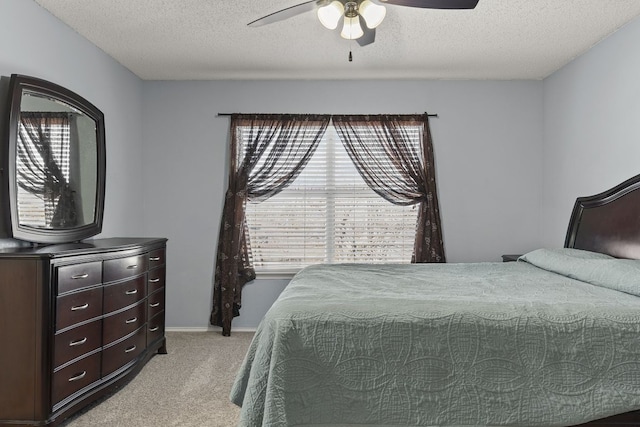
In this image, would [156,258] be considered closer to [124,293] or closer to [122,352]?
[124,293]

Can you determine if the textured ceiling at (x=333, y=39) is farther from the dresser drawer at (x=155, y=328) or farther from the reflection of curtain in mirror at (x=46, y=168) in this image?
the dresser drawer at (x=155, y=328)

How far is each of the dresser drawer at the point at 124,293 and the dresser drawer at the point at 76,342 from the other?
Answer: 15 centimetres

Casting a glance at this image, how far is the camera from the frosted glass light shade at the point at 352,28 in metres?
2.64

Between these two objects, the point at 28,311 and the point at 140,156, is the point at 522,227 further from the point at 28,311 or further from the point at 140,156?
the point at 28,311

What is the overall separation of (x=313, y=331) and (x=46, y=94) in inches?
94.3

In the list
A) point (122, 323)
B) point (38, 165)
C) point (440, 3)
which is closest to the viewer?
point (440, 3)

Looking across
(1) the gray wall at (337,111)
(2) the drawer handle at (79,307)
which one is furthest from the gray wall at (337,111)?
(2) the drawer handle at (79,307)

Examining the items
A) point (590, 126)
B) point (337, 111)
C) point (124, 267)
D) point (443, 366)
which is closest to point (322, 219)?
point (337, 111)

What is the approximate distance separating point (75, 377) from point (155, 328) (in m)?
1.14

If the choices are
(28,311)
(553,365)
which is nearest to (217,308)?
(28,311)

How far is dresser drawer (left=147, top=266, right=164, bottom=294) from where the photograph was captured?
3.57 metres

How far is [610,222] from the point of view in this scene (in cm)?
333

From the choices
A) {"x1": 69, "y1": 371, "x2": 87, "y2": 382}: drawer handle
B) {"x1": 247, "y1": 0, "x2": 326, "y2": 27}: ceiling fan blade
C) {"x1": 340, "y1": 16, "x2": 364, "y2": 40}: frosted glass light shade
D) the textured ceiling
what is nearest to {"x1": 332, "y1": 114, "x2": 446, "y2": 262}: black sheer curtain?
the textured ceiling

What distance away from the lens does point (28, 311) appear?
2.35m
